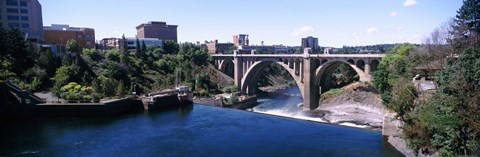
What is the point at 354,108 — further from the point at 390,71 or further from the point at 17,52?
the point at 17,52

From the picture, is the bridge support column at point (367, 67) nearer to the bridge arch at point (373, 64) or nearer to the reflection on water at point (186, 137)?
the bridge arch at point (373, 64)

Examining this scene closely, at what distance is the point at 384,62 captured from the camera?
36.7 meters

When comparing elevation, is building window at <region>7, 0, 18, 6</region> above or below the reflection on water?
above

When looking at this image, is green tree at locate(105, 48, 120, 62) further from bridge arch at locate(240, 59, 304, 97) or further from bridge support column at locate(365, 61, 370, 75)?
bridge support column at locate(365, 61, 370, 75)

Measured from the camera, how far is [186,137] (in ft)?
82.5

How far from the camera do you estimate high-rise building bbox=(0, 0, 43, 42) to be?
5078 cm

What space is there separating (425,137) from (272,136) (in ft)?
33.7

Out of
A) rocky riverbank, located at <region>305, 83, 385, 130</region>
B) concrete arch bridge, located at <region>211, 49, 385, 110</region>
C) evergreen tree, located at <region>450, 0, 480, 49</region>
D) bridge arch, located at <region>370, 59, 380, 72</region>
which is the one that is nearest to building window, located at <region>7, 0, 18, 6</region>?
concrete arch bridge, located at <region>211, 49, 385, 110</region>

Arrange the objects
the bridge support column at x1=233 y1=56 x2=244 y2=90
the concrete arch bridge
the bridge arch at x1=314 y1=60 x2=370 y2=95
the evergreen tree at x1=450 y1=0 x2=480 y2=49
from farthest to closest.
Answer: the bridge support column at x1=233 y1=56 x2=244 y2=90 → the bridge arch at x1=314 y1=60 x2=370 y2=95 → the concrete arch bridge → the evergreen tree at x1=450 y1=0 x2=480 y2=49

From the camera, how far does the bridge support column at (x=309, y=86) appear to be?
153 ft

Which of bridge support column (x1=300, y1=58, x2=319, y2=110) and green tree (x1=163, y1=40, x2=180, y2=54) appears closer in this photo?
bridge support column (x1=300, y1=58, x2=319, y2=110)

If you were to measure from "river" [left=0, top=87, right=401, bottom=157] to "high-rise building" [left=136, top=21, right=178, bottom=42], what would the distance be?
89.1 metres

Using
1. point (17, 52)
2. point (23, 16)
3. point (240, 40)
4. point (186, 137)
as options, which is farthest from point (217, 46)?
point (186, 137)

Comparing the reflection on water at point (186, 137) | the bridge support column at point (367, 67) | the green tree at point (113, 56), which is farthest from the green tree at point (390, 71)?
the green tree at point (113, 56)
